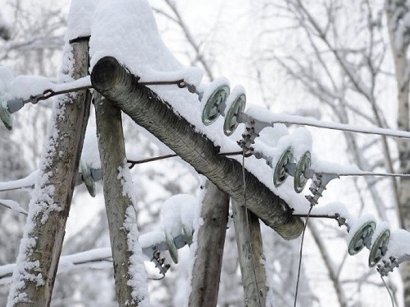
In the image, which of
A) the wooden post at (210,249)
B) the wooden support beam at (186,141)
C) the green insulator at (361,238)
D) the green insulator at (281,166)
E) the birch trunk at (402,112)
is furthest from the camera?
the birch trunk at (402,112)

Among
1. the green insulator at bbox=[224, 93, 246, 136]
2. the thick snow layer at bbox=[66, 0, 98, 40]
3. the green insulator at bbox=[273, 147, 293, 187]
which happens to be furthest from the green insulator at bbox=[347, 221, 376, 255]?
the thick snow layer at bbox=[66, 0, 98, 40]

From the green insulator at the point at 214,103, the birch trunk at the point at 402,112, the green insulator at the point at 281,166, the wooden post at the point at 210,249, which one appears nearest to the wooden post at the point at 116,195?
the green insulator at the point at 214,103

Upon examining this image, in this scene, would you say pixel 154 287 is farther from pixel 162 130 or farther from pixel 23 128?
pixel 162 130

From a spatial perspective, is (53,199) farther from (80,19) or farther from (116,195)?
(80,19)

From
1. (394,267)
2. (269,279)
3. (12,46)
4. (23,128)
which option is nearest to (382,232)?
(394,267)

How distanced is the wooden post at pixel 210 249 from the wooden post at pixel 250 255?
0.20 feet

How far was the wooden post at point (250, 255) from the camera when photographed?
10.7 feet

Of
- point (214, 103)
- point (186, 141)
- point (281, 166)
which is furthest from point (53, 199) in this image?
point (281, 166)

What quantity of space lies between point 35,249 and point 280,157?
0.87 m

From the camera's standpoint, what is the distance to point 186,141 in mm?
2900

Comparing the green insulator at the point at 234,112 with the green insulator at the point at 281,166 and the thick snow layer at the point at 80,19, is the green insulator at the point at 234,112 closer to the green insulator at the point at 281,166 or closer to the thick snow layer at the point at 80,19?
the green insulator at the point at 281,166

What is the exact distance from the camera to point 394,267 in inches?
130

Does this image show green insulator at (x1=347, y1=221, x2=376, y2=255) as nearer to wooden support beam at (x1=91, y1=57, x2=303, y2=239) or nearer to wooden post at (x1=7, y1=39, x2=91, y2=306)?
wooden support beam at (x1=91, y1=57, x2=303, y2=239)

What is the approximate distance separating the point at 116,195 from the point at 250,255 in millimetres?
A: 748
